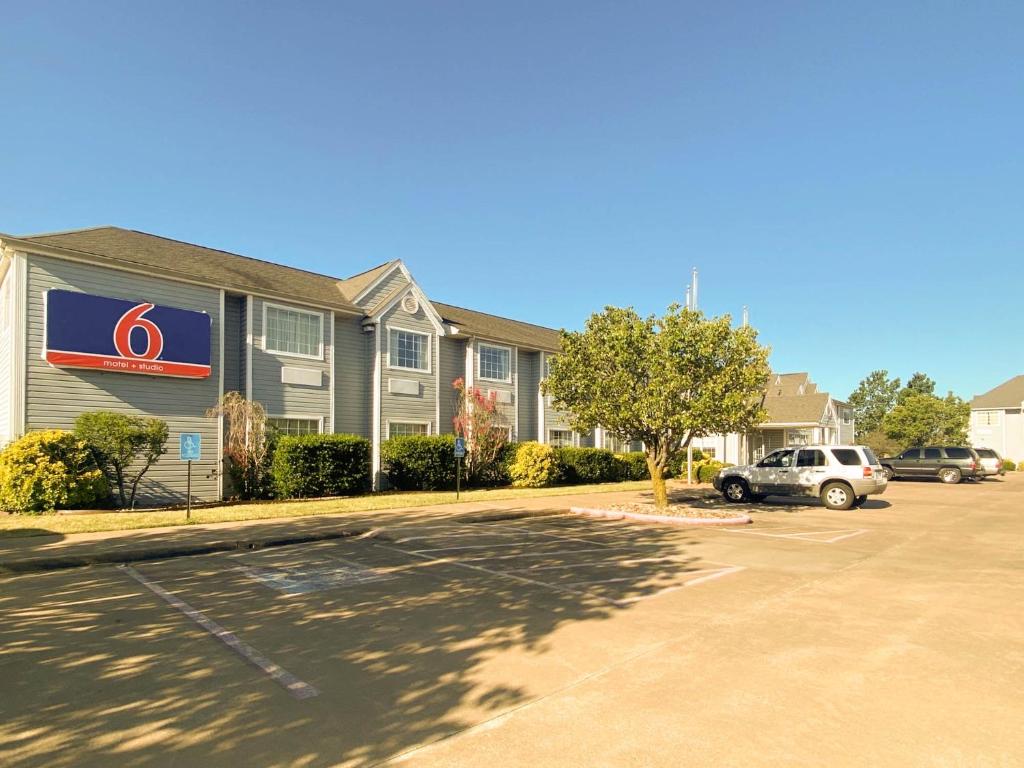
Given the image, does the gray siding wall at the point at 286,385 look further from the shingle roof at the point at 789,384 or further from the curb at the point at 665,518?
the shingle roof at the point at 789,384

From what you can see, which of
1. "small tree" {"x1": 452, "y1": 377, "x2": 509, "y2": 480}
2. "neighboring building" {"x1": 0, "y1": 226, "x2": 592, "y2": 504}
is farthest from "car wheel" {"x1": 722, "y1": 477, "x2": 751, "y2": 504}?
"neighboring building" {"x1": 0, "y1": 226, "x2": 592, "y2": 504}

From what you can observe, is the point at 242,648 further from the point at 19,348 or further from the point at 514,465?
the point at 514,465

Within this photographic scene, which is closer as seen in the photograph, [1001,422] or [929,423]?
[929,423]

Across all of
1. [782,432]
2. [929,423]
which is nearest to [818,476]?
[782,432]

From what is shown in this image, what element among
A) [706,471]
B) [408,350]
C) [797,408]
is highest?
[408,350]

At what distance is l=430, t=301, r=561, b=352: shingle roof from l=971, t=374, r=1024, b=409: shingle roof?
50061 mm

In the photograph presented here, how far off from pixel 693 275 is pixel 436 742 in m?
26.4

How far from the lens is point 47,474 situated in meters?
13.8

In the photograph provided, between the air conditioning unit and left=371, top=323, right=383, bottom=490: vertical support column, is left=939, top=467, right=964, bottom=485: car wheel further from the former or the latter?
left=371, top=323, right=383, bottom=490: vertical support column

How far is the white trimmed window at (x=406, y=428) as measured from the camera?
889 inches

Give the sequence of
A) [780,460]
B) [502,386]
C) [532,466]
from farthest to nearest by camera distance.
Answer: [502,386], [532,466], [780,460]

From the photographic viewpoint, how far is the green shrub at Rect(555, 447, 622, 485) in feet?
86.5

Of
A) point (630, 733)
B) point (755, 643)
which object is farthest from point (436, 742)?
point (755, 643)

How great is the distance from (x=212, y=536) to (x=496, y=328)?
19089 millimetres
